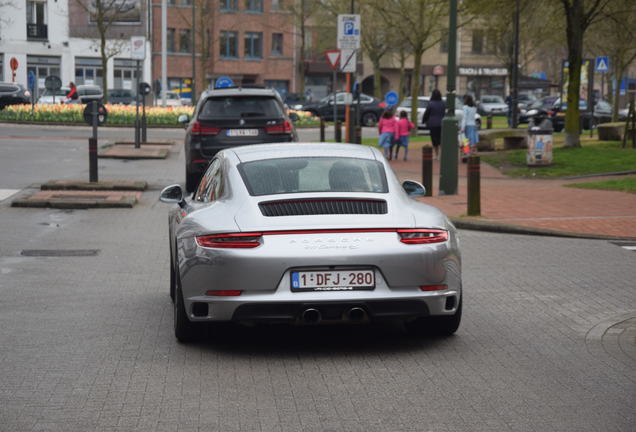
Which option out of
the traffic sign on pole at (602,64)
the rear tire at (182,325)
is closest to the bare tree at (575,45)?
the traffic sign on pole at (602,64)

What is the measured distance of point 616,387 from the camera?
20.7 ft

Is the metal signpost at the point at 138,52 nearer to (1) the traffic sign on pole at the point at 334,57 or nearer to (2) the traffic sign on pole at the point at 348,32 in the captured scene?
(1) the traffic sign on pole at the point at 334,57

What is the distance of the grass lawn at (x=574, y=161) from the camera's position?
2458 cm

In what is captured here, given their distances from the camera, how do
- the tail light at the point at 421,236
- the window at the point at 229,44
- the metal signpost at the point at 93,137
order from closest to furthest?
the tail light at the point at 421,236 < the metal signpost at the point at 93,137 < the window at the point at 229,44

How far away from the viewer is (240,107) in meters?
19.5

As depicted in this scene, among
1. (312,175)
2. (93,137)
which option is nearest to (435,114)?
(93,137)

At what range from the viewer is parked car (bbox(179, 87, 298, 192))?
19.3m

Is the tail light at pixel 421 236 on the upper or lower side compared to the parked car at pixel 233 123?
lower

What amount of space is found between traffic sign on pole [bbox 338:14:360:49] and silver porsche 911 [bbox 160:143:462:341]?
20.6m

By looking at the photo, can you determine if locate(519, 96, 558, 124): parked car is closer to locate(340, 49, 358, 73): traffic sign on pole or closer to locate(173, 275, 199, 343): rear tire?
locate(340, 49, 358, 73): traffic sign on pole

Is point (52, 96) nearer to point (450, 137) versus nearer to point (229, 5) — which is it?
point (229, 5)

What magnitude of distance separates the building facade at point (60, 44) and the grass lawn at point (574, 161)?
52441mm

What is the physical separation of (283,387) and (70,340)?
79.9 inches

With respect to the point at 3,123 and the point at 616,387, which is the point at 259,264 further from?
the point at 3,123
